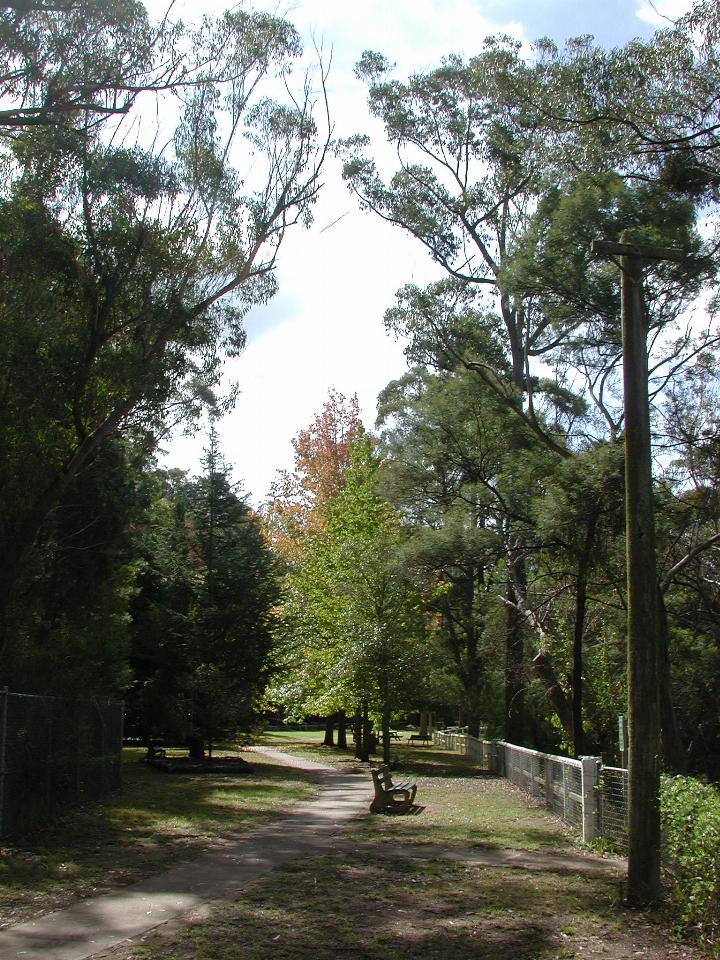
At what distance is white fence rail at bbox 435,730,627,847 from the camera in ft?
41.7

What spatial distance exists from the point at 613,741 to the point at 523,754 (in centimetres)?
907

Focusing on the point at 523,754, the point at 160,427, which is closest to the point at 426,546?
the point at 523,754

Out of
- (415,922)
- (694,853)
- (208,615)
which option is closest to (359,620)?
(208,615)

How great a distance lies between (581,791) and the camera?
1405cm

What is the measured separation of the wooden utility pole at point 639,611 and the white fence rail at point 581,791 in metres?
3.45

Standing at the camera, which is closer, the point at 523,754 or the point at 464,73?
the point at 523,754

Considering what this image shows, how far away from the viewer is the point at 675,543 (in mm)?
19719

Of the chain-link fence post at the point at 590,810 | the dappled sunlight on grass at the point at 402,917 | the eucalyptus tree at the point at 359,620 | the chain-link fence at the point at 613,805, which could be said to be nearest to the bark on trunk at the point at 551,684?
the eucalyptus tree at the point at 359,620

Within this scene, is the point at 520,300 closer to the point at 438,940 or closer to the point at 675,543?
the point at 675,543

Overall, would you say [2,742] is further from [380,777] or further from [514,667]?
[514,667]

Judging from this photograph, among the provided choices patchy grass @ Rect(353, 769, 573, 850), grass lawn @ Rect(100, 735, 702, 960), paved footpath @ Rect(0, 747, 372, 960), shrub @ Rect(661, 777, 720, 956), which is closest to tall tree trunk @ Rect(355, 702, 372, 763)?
patchy grass @ Rect(353, 769, 573, 850)

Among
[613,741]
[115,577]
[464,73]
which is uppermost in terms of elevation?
[464,73]

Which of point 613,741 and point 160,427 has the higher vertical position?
point 160,427

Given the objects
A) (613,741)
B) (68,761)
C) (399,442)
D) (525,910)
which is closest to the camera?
(525,910)
